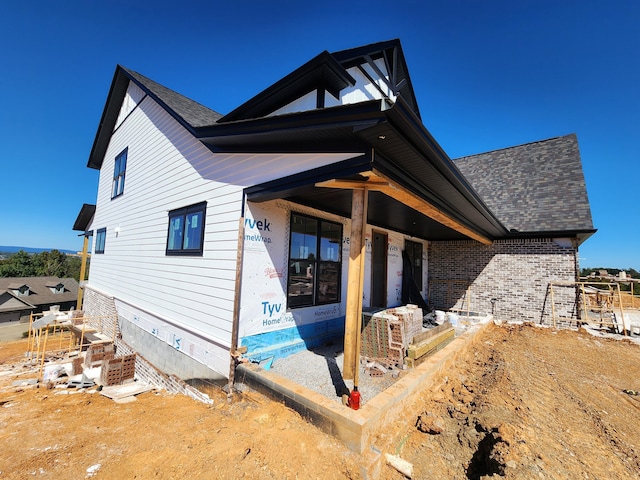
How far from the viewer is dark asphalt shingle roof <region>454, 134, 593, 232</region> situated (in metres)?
9.73

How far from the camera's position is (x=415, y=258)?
10922 mm

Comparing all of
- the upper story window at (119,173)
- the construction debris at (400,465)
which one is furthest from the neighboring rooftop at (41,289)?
the construction debris at (400,465)

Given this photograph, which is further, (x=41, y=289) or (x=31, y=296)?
(x=41, y=289)

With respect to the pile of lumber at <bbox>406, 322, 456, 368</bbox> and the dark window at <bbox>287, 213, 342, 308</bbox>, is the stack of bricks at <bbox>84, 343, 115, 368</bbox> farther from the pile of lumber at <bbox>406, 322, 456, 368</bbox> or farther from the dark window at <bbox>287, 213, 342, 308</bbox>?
the pile of lumber at <bbox>406, 322, 456, 368</bbox>

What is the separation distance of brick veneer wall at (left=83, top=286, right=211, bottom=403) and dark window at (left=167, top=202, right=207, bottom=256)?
2.65 metres

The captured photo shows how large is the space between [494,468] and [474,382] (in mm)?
2375

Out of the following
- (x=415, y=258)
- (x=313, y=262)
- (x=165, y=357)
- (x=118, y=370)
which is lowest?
(x=118, y=370)

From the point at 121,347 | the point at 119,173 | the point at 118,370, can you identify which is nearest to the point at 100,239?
the point at 119,173

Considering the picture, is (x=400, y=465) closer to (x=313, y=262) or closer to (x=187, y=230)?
(x=313, y=262)

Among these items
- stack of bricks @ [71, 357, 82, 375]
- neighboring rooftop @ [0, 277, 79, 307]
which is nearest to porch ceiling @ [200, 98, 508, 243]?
stack of bricks @ [71, 357, 82, 375]

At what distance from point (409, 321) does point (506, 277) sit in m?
7.57

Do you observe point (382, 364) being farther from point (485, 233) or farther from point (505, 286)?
point (505, 286)

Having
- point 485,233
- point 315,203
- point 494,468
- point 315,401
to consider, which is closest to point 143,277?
point 315,203

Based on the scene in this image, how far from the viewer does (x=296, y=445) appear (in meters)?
2.88
